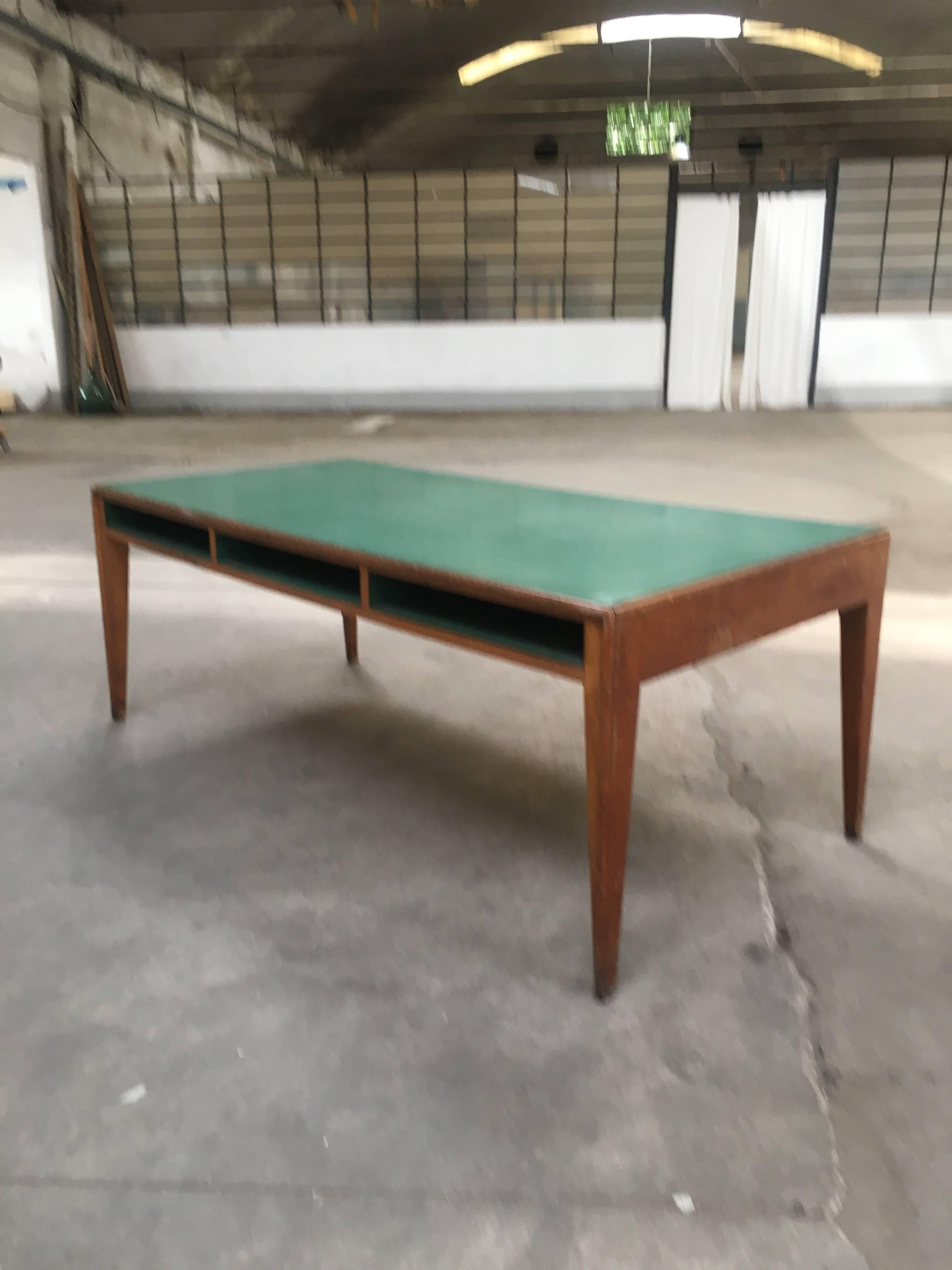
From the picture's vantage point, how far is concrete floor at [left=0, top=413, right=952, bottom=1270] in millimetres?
1014

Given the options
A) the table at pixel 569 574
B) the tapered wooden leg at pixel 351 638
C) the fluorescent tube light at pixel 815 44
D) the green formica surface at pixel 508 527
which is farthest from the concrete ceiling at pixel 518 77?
the table at pixel 569 574

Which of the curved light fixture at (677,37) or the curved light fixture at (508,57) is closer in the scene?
the curved light fixture at (677,37)

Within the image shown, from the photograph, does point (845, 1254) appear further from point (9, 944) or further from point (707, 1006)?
point (9, 944)

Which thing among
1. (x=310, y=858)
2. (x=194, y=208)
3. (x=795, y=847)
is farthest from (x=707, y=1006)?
(x=194, y=208)

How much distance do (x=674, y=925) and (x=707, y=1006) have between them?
19 cm

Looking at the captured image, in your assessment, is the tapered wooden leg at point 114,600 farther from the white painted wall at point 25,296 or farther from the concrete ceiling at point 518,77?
the white painted wall at point 25,296

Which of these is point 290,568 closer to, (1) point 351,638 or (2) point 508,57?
(1) point 351,638

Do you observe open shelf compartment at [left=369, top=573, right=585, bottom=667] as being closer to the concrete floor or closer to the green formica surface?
→ the green formica surface

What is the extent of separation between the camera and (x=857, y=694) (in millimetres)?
1672

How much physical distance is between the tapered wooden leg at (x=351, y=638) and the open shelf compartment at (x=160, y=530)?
0.65m

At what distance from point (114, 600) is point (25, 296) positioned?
8.02m

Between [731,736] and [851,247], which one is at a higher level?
[851,247]

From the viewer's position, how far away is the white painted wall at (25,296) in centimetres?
860

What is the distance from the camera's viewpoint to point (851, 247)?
30.8 ft
